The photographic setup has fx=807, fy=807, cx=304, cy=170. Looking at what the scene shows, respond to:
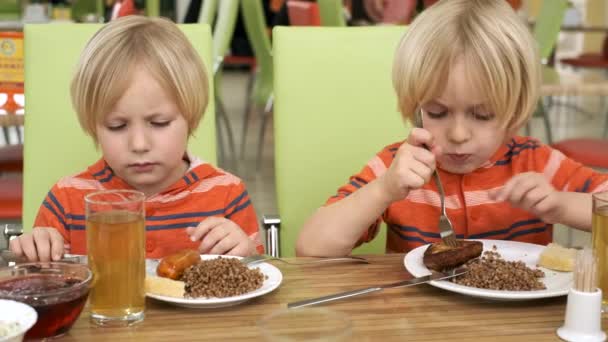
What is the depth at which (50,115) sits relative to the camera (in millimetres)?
1681

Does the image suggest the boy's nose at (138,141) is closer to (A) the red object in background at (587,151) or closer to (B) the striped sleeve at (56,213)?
(B) the striped sleeve at (56,213)

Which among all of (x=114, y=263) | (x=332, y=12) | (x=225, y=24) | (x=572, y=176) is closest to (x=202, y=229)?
(x=114, y=263)

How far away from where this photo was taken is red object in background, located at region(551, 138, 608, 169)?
9.41 feet

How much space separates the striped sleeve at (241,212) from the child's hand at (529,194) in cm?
51

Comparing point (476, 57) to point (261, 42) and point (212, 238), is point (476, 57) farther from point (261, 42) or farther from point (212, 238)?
point (261, 42)

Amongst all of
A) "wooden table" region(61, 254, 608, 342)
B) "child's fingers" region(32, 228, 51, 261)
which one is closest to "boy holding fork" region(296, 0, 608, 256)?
"wooden table" region(61, 254, 608, 342)

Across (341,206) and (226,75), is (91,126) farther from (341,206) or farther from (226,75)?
(226,75)

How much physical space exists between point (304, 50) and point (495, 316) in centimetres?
86

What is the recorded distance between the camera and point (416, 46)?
53.4 inches

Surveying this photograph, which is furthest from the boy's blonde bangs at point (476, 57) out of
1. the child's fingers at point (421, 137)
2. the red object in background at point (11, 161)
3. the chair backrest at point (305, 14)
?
the chair backrest at point (305, 14)

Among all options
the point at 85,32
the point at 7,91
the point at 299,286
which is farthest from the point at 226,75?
the point at 299,286

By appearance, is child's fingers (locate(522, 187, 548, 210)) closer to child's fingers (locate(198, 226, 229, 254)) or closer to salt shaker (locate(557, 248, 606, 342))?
salt shaker (locate(557, 248, 606, 342))

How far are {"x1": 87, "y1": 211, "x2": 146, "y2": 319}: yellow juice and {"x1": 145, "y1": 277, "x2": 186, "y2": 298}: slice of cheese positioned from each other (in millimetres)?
43

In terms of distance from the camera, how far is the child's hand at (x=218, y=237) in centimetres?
125
